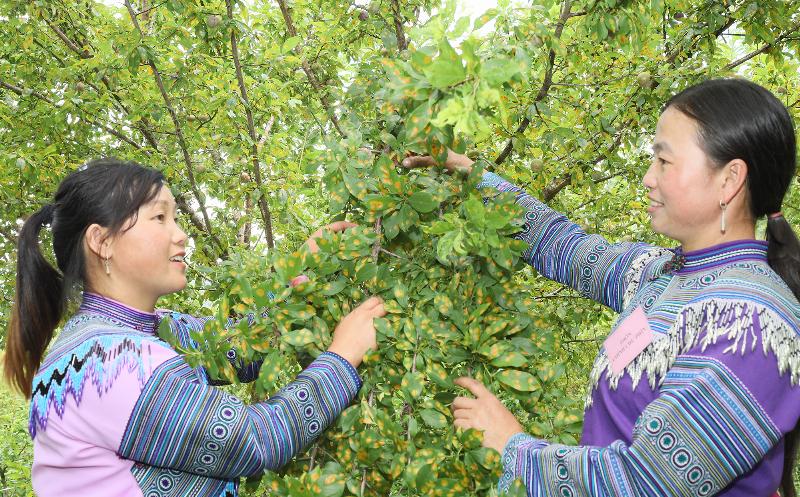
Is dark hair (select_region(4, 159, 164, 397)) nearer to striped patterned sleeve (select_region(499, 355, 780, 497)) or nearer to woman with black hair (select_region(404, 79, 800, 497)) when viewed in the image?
woman with black hair (select_region(404, 79, 800, 497))

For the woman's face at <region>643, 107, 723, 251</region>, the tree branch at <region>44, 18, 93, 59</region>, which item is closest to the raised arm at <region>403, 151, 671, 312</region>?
the woman's face at <region>643, 107, 723, 251</region>

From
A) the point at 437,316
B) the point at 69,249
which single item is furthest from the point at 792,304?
the point at 69,249

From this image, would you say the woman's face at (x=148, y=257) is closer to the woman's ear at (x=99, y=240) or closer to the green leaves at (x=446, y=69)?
the woman's ear at (x=99, y=240)

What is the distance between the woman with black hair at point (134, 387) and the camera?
4.69 ft

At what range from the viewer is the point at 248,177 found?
309 centimetres

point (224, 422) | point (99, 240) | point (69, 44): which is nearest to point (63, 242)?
point (99, 240)

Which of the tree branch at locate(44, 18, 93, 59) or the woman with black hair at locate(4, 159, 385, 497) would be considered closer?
the woman with black hair at locate(4, 159, 385, 497)

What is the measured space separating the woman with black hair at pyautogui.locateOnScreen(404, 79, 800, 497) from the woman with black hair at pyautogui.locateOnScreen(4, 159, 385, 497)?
32 centimetres

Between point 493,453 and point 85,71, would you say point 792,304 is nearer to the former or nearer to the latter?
point 493,453

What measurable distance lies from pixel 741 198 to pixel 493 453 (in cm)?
71

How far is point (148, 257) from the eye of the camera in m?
1.70

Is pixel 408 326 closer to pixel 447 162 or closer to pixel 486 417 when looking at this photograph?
pixel 486 417

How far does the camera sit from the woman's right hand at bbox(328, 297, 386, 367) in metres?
1.53

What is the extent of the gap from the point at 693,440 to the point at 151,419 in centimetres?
102
